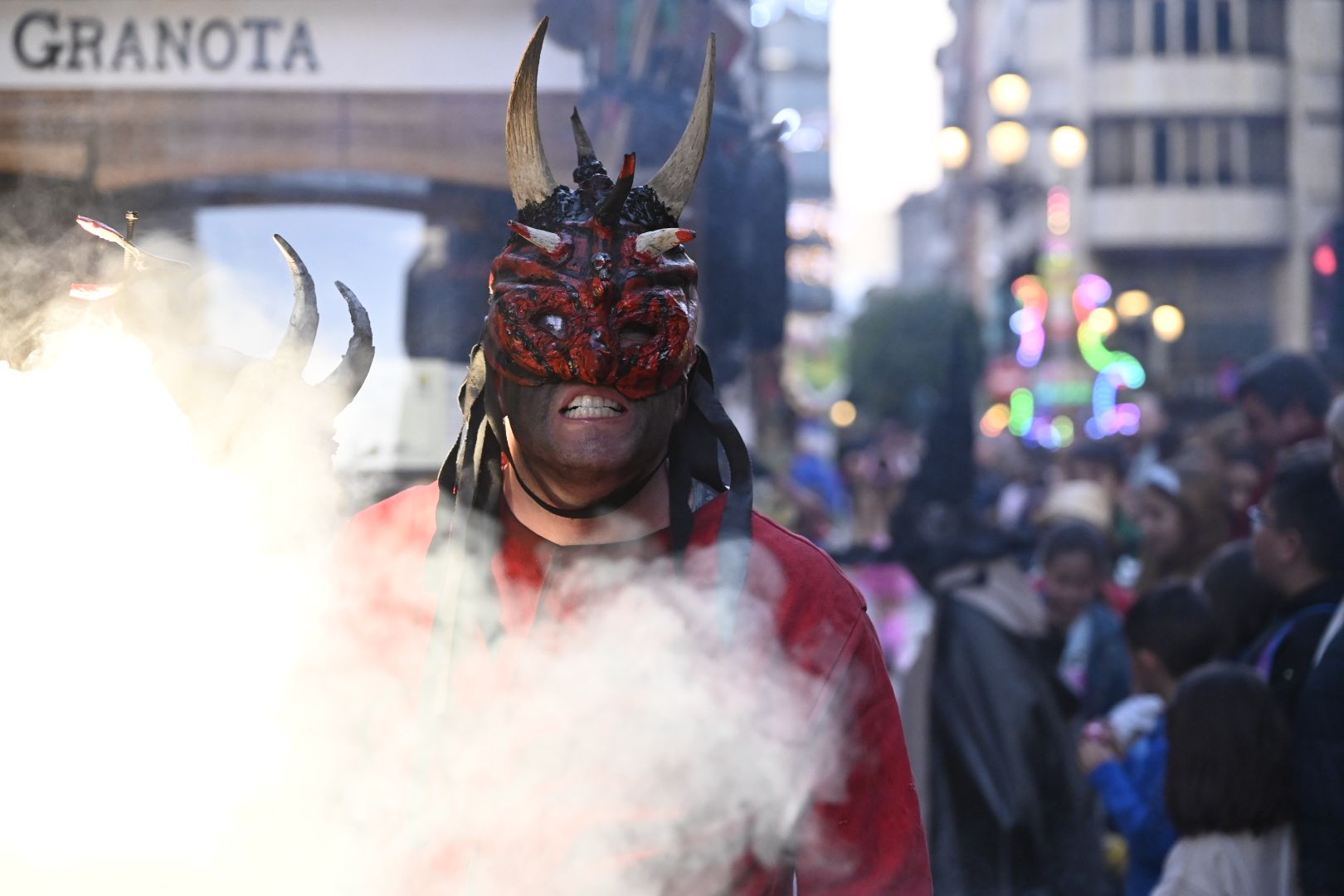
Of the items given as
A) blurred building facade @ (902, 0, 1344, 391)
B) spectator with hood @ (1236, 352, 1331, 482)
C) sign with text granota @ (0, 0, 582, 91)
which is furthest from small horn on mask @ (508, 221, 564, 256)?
blurred building facade @ (902, 0, 1344, 391)

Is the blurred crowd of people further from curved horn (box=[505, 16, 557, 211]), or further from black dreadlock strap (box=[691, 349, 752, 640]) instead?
curved horn (box=[505, 16, 557, 211])

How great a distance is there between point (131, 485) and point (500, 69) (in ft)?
6.33

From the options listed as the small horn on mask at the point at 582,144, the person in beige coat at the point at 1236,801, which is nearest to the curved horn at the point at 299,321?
the small horn on mask at the point at 582,144

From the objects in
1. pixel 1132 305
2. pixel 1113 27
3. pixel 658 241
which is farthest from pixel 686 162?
pixel 1113 27

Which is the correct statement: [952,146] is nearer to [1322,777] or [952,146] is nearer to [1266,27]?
[1322,777]

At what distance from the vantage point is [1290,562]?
13.4ft

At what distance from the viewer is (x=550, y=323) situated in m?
2.40

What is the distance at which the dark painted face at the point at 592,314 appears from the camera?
7.82 ft

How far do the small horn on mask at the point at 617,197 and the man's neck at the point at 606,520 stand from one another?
1.45 ft

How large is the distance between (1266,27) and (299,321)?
31.6 m

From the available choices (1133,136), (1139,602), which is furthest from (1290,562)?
(1133,136)

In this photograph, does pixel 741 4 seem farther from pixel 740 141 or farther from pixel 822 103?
pixel 822 103

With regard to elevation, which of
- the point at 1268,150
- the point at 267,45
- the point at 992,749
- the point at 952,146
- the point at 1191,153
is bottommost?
the point at 992,749

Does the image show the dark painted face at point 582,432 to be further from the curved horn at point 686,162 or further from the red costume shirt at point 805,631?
the curved horn at point 686,162
